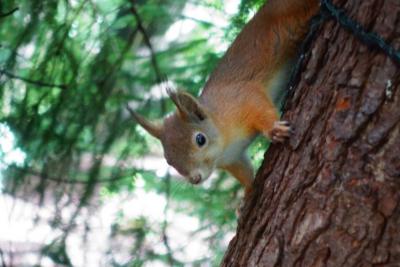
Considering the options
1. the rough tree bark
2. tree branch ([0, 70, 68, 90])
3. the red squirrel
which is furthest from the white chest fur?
tree branch ([0, 70, 68, 90])

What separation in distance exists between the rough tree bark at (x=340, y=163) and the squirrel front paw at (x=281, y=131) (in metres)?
0.02

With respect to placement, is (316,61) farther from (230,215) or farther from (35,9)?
(35,9)

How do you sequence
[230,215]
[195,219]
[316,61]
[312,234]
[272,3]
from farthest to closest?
[195,219]
[230,215]
[272,3]
[316,61]
[312,234]

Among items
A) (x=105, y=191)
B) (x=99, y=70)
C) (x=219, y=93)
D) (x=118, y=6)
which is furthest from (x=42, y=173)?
(x=219, y=93)

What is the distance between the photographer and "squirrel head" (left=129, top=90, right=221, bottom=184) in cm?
253

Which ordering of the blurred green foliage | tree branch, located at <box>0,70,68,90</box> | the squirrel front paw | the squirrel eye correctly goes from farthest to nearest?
the blurred green foliage → tree branch, located at <box>0,70,68,90</box> → the squirrel eye → the squirrel front paw

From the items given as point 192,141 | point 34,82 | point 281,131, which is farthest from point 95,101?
point 281,131

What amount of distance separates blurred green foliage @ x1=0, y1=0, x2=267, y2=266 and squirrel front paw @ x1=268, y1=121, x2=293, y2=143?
116 centimetres

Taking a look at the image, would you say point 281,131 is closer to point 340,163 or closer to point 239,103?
point 340,163

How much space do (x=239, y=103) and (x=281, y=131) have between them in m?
0.52

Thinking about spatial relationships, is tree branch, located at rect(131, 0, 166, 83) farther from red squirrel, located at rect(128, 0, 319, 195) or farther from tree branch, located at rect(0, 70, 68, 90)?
red squirrel, located at rect(128, 0, 319, 195)

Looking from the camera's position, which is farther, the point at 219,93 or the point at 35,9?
the point at 35,9

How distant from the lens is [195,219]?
3.71 m

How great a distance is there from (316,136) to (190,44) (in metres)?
1.53
